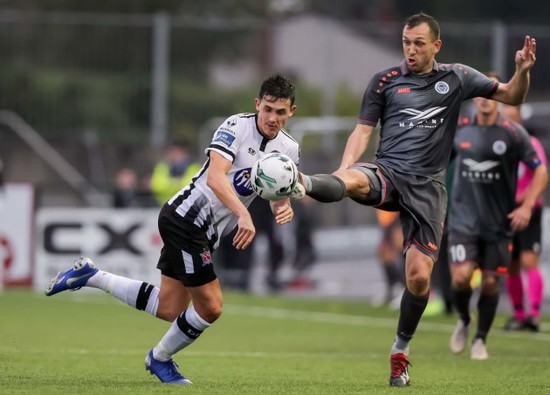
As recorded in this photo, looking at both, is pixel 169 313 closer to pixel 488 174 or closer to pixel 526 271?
pixel 488 174

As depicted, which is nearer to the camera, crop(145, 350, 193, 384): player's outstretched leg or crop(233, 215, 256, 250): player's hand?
crop(233, 215, 256, 250): player's hand

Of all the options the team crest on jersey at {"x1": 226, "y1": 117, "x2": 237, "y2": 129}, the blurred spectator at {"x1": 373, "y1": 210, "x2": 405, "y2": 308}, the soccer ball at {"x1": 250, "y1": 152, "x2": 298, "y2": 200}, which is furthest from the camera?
the blurred spectator at {"x1": 373, "y1": 210, "x2": 405, "y2": 308}

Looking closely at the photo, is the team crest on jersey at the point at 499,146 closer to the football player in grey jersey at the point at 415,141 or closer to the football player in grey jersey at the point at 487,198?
the football player in grey jersey at the point at 487,198

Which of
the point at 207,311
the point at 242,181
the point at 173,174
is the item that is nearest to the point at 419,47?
the point at 242,181

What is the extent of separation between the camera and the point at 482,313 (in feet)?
38.8

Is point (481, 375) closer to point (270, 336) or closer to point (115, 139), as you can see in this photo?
point (270, 336)

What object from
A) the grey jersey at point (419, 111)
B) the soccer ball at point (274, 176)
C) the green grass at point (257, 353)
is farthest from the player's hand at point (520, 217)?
the soccer ball at point (274, 176)

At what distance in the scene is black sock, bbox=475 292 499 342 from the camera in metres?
11.7

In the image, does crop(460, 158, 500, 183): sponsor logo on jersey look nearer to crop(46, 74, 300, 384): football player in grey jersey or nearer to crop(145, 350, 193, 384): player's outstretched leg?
crop(46, 74, 300, 384): football player in grey jersey

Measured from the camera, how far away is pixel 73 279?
948cm

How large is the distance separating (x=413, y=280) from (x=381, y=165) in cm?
83

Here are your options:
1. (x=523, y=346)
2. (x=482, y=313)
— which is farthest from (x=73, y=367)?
(x=523, y=346)

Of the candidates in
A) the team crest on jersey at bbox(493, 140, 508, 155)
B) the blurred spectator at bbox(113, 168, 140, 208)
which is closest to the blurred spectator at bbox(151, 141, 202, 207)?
the blurred spectator at bbox(113, 168, 140, 208)

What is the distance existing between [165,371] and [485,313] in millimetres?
3796
